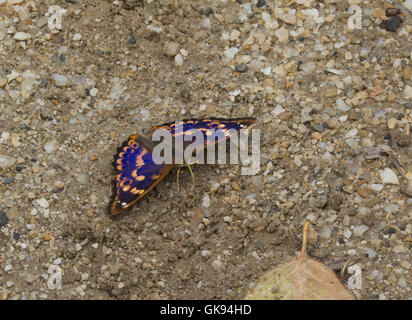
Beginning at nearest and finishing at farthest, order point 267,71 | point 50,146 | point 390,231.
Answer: point 390,231, point 50,146, point 267,71

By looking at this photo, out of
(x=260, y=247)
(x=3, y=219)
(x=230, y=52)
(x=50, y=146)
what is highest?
(x=230, y=52)

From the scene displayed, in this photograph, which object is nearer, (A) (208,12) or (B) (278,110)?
(B) (278,110)

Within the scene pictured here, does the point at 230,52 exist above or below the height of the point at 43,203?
above

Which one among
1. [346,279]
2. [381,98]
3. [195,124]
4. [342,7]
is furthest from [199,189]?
[342,7]

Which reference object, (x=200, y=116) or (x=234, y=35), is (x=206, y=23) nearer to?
(x=234, y=35)

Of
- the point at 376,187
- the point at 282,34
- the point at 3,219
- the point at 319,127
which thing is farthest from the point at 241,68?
the point at 3,219

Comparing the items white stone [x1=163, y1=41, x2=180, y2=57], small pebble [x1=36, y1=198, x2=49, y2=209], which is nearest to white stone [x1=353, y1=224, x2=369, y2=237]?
white stone [x1=163, y1=41, x2=180, y2=57]

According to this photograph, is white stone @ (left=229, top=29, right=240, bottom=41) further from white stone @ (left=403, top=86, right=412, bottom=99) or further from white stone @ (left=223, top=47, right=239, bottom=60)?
white stone @ (left=403, top=86, right=412, bottom=99)

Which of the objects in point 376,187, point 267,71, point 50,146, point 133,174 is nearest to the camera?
point 376,187

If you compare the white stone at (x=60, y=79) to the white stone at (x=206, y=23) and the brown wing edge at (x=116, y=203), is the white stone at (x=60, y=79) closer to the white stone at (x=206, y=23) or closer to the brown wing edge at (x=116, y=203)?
the brown wing edge at (x=116, y=203)
